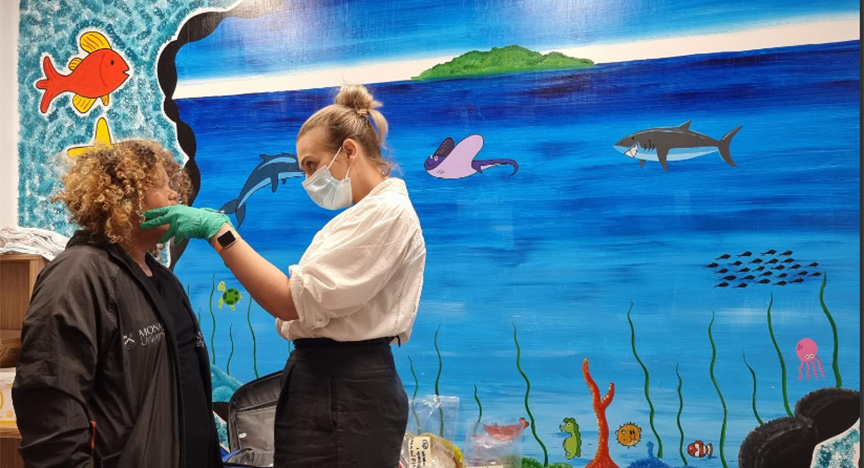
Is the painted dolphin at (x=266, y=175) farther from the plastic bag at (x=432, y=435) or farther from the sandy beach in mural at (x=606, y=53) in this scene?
the plastic bag at (x=432, y=435)

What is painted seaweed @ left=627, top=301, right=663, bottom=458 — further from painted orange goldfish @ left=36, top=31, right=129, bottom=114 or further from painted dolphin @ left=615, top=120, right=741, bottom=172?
painted orange goldfish @ left=36, top=31, right=129, bottom=114

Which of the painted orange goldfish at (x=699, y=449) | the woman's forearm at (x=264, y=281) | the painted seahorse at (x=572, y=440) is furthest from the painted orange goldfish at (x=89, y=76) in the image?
the painted orange goldfish at (x=699, y=449)

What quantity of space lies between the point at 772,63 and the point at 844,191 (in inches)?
21.3

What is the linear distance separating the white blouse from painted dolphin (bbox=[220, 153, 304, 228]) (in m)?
1.54

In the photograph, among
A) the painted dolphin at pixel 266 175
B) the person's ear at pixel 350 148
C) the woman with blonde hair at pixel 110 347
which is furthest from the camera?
the painted dolphin at pixel 266 175

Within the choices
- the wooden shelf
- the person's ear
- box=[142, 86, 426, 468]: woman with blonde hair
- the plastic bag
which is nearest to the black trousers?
box=[142, 86, 426, 468]: woman with blonde hair

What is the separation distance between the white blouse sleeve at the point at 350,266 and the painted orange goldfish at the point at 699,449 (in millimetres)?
1690

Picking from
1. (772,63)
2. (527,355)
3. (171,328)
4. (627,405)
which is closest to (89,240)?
(171,328)

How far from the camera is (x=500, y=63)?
3152 millimetres

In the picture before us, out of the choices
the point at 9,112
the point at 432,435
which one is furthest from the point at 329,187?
the point at 9,112

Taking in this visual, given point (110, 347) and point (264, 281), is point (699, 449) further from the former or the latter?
point (110, 347)

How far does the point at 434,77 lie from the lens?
323 centimetres

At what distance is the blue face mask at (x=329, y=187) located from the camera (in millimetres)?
1978

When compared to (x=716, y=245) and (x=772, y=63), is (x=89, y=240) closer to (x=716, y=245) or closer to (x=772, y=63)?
(x=716, y=245)
